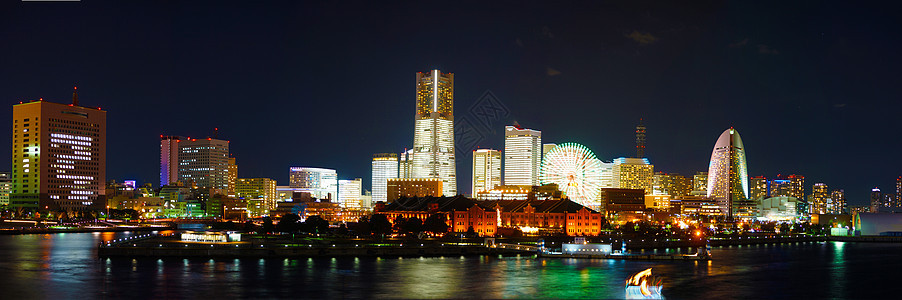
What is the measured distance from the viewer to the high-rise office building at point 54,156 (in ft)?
600

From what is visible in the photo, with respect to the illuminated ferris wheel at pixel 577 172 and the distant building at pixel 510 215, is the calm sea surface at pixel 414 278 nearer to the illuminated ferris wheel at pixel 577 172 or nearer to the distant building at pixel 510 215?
the distant building at pixel 510 215

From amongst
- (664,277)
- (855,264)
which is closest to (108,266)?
(664,277)

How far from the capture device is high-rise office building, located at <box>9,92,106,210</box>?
18300 centimetres

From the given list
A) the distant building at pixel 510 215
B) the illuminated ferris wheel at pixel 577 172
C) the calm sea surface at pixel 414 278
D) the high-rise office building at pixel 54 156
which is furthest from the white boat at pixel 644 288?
the high-rise office building at pixel 54 156

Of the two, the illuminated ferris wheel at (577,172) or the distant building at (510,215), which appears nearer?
the distant building at (510,215)

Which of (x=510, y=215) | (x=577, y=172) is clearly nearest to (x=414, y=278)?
(x=510, y=215)

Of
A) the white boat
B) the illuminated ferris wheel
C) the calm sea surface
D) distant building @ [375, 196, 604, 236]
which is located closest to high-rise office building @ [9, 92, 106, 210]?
distant building @ [375, 196, 604, 236]

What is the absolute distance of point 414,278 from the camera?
63812 mm

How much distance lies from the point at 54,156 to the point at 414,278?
482 ft

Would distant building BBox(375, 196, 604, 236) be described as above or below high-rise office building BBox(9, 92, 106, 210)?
below

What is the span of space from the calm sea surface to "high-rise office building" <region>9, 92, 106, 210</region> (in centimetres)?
10256

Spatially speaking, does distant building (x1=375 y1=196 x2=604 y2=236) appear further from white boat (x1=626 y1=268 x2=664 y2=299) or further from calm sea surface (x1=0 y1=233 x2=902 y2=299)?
white boat (x1=626 y1=268 x2=664 y2=299)

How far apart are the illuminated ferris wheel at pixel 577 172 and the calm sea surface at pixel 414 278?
64623 mm

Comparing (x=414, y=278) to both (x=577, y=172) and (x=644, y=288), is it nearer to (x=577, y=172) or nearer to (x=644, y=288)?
(x=644, y=288)
